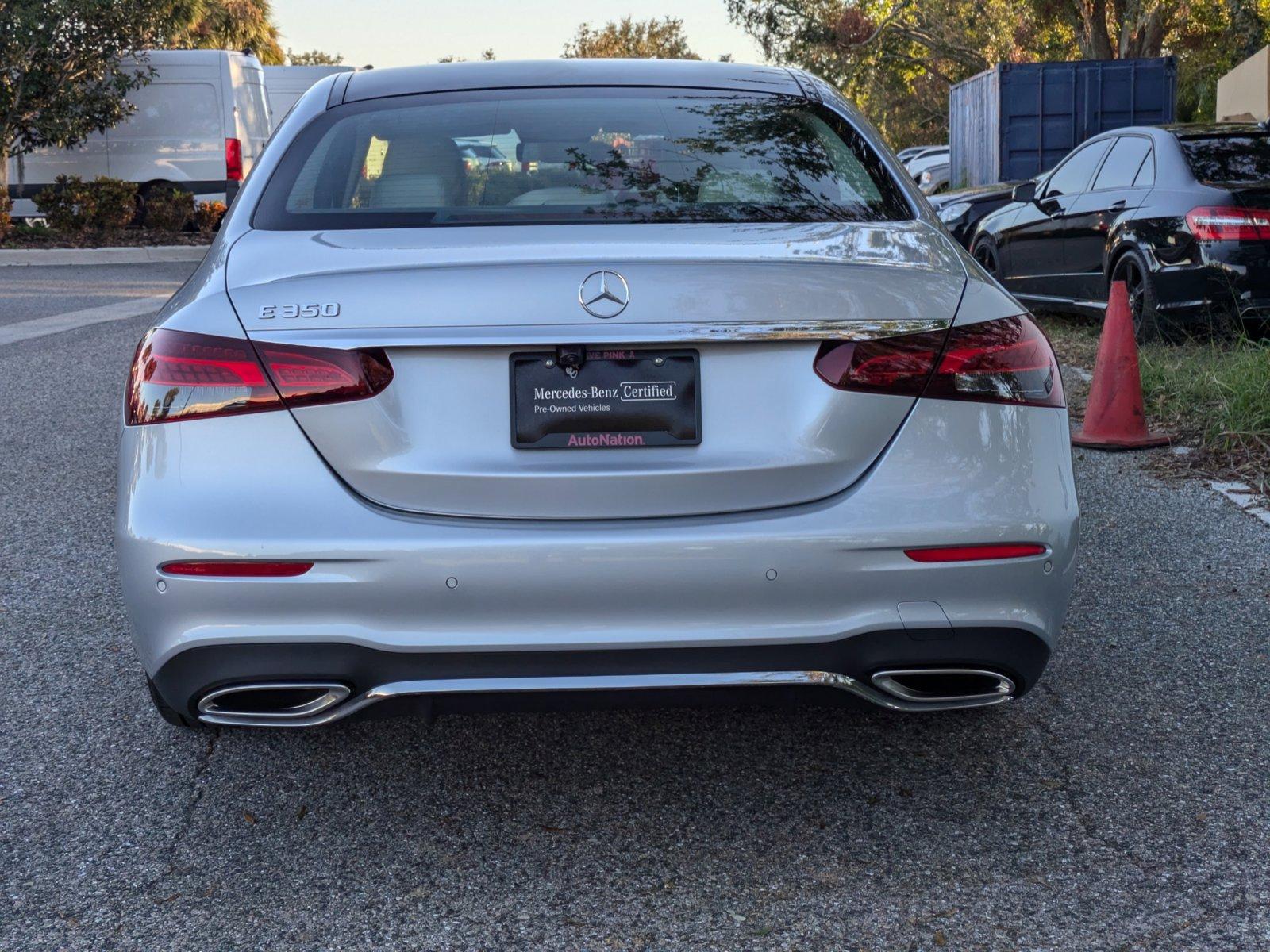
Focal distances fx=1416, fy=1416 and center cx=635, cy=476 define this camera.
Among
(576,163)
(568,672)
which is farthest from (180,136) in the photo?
(568,672)

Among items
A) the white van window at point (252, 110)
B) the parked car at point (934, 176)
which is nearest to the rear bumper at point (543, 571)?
the white van window at point (252, 110)

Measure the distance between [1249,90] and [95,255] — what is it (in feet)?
66.1

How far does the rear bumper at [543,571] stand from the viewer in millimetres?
2559

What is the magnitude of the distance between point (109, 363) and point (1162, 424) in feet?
22.7

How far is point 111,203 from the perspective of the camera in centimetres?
1988

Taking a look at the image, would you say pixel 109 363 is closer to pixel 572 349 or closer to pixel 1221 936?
pixel 572 349

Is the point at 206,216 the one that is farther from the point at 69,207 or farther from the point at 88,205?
the point at 69,207

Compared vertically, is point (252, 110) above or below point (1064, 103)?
above

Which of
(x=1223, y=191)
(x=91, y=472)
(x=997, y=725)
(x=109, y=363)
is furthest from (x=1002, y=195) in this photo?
(x=997, y=725)

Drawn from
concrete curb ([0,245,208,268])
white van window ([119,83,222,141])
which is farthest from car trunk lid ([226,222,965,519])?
white van window ([119,83,222,141])

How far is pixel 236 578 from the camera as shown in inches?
102

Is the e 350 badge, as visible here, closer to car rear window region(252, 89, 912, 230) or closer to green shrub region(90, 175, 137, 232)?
car rear window region(252, 89, 912, 230)

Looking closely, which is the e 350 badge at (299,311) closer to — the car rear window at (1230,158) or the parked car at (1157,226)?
the parked car at (1157,226)

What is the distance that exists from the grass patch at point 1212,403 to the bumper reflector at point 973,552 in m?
3.75
